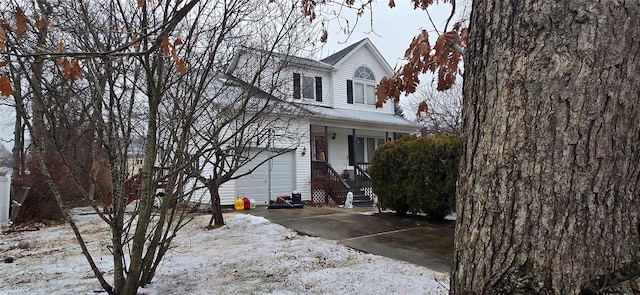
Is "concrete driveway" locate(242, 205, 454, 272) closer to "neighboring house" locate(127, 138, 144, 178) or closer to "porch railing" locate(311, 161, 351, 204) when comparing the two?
"neighboring house" locate(127, 138, 144, 178)

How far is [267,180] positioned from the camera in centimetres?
1237

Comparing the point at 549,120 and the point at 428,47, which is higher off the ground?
the point at 428,47

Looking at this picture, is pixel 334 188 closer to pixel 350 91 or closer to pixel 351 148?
pixel 351 148

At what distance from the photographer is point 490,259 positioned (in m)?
1.10

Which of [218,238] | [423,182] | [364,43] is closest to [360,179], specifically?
[364,43]

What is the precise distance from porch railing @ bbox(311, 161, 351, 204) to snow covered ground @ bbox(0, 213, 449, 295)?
6317 mm

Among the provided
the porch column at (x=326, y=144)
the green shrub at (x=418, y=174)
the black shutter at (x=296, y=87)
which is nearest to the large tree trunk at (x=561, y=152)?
the green shrub at (x=418, y=174)

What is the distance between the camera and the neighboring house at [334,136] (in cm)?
1234

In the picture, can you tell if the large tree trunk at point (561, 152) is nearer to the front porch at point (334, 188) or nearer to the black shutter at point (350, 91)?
the front porch at point (334, 188)

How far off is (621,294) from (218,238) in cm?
623

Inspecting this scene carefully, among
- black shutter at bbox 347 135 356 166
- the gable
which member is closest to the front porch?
black shutter at bbox 347 135 356 166

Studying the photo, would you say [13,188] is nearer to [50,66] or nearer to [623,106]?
[50,66]

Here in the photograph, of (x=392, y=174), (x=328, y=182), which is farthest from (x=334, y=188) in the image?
(x=392, y=174)

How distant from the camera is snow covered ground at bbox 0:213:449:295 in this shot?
368 centimetres
